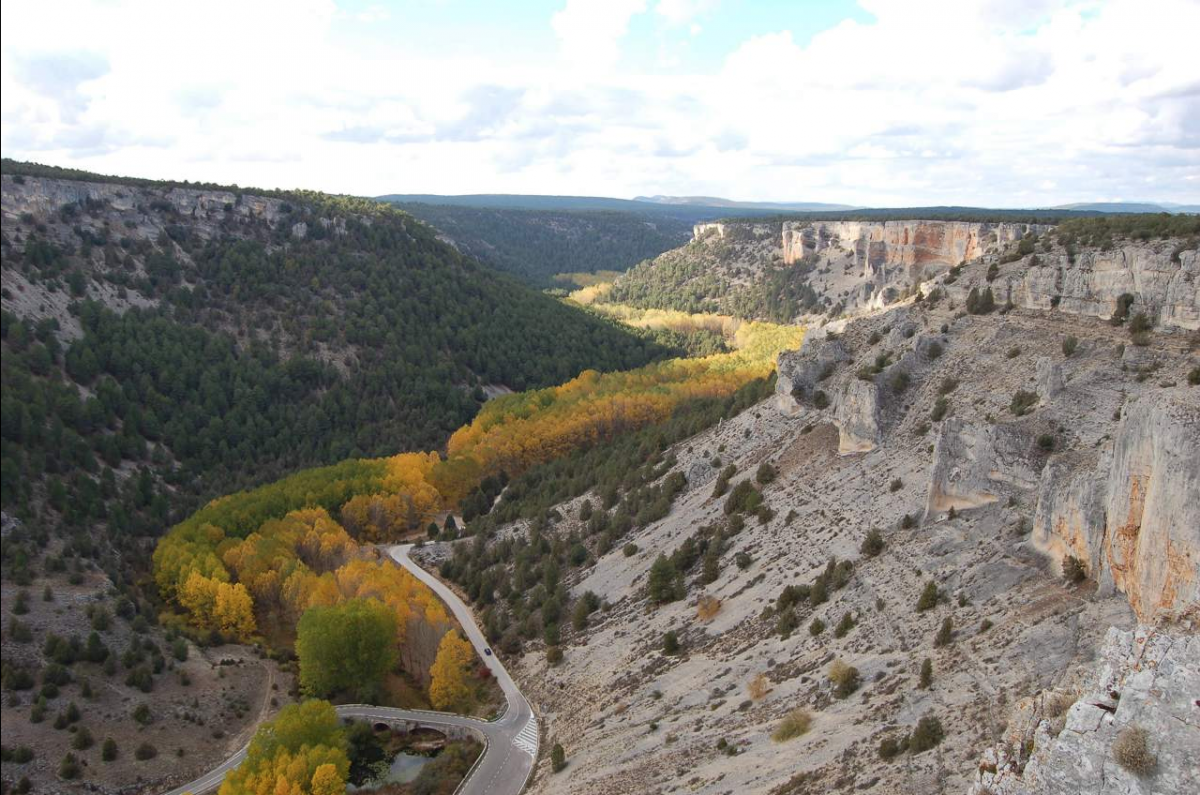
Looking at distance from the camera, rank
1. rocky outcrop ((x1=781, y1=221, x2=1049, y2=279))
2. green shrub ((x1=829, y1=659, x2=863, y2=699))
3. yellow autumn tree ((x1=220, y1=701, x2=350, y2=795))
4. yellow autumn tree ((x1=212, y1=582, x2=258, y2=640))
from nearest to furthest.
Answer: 1. green shrub ((x1=829, y1=659, x2=863, y2=699))
2. yellow autumn tree ((x1=220, y1=701, x2=350, y2=795))
3. yellow autumn tree ((x1=212, y1=582, x2=258, y2=640))
4. rocky outcrop ((x1=781, y1=221, x2=1049, y2=279))

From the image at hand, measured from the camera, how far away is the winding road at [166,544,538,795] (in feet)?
141

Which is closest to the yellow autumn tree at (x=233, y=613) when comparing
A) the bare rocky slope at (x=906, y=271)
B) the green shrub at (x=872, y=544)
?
the green shrub at (x=872, y=544)

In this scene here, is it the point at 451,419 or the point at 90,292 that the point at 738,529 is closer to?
the point at 451,419

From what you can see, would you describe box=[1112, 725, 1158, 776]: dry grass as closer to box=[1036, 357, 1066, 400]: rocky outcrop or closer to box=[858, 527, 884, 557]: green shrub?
box=[858, 527, 884, 557]: green shrub

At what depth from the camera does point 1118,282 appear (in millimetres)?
44844

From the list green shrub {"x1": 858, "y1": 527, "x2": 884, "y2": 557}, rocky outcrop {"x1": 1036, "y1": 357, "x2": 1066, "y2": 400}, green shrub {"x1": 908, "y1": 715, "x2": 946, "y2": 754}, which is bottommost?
green shrub {"x1": 908, "y1": 715, "x2": 946, "y2": 754}

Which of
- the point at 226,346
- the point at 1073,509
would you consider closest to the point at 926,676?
the point at 1073,509

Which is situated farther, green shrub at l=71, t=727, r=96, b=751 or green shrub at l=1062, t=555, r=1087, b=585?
green shrub at l=71, t=727, r=96, b=751

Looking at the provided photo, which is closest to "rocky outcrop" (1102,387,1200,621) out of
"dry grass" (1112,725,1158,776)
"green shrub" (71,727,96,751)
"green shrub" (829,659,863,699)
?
"dry grass" (1112,725,1158,776)

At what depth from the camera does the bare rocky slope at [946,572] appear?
76.3 ft

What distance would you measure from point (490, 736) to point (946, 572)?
27034 mm

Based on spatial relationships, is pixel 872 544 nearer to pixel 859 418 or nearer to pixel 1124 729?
pixel 859 418

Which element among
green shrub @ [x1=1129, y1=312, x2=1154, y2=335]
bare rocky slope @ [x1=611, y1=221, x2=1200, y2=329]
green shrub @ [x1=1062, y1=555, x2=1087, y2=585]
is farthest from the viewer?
bare rocky slope @ [x1=611, y1=221, x2=1200, y2=329]

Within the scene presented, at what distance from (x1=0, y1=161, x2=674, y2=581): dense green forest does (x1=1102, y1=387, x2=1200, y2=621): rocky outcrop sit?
220 feet
